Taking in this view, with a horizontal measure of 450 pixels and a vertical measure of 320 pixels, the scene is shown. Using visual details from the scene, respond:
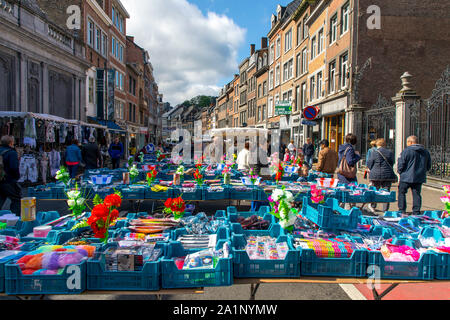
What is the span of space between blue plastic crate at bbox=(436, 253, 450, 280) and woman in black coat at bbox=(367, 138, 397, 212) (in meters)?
4.72

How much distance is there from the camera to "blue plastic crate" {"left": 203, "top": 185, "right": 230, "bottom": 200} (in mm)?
6268

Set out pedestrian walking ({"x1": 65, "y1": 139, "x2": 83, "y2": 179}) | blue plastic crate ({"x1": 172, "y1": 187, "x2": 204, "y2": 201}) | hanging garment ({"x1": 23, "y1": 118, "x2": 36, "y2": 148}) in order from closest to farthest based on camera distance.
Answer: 1. blue plastic crate ({"x1": 172, "y1": 187, "x2": 204, "y2": 201})
2. pedestrian walking ({"x1": 65, "y1": 139, "x2": 83, "y2": 179})
3. hanging garment ({"x1": 23, "y1": 118, "x2": 36, "y2": 148})

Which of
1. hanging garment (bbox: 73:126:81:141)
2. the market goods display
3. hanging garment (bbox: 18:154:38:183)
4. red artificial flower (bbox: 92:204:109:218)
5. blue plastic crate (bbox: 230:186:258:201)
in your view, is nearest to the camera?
the market goods display

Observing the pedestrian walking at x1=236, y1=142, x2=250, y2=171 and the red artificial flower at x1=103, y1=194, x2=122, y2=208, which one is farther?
the pedestrian walking at x1=236, y1=142, x2=250, y2=171

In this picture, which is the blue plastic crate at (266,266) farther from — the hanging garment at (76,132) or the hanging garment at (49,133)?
the hanging garment at (76,132)

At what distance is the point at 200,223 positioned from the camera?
395cm

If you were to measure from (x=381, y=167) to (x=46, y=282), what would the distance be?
23.0ft

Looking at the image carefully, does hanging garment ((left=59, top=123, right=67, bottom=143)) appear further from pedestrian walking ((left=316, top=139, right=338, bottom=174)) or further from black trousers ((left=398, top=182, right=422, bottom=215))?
black trousers ((left=398, top=182, right=422, bottom=215))

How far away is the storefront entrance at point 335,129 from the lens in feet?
64.8

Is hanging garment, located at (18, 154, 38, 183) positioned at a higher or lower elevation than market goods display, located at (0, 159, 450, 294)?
higher

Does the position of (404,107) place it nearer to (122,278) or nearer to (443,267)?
(443,267)

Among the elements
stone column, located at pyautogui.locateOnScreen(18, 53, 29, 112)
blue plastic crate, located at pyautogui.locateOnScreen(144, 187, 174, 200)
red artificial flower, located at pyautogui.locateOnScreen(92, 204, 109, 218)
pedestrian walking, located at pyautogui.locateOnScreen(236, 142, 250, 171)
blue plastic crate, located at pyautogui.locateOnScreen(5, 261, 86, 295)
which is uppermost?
stone column, located at pyautogui.locateOnScreen(18, 53, 29, 112)

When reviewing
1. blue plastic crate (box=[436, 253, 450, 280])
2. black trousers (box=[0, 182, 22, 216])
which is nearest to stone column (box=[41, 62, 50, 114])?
black trousers (box=[0, 182, 22, 216])

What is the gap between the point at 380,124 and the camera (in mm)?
15398
